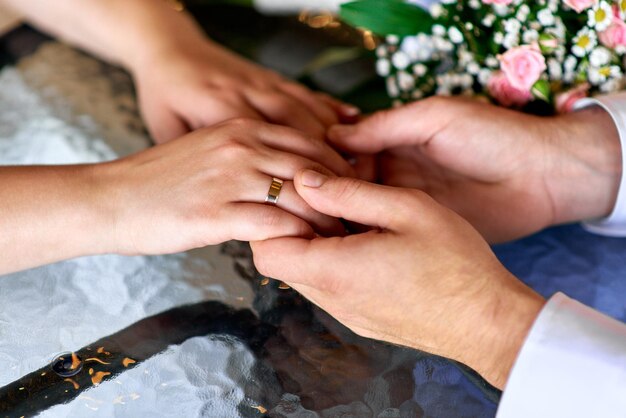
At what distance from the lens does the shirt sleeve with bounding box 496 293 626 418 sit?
66 cm

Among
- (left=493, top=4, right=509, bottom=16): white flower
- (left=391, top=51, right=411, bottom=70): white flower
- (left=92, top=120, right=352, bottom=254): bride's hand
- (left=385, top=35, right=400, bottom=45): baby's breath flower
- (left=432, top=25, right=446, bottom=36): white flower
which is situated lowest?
(left=92, top=120, right=352, bottom=254): bride's hand

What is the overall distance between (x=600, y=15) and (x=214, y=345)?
0.67m

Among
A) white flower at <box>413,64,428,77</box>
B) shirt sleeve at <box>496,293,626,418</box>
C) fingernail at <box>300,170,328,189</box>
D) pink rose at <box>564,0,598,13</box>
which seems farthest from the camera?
white flower at <box>413,64,428,77</box>

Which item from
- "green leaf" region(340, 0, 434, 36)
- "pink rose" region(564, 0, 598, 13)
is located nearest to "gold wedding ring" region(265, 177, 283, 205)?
"green leaf" region(340, 0, 434, 36)

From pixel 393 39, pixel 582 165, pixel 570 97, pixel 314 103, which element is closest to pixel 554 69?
pixel 570 97

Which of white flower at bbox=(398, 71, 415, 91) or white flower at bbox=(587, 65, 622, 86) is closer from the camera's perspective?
white flower at bbox=(587, 65, 622, 86)

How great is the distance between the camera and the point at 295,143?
2.88 feet

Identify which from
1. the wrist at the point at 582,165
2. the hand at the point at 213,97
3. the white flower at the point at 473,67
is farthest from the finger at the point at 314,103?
the wrist at the point at 582,165

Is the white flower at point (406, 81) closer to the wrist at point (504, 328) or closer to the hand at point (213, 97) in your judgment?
the hand at point (213, 97)

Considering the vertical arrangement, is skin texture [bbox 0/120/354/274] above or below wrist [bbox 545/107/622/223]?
below

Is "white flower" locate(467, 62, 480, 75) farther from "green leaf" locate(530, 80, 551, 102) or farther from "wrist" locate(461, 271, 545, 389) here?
"wrist" locate(461, 271, 545, 389)

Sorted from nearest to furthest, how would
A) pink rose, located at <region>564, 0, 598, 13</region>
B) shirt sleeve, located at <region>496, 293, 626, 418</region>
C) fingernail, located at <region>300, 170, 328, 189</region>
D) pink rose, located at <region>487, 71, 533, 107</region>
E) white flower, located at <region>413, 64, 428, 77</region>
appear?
1. shirt sleeve, located at <region>496, 293, 626, 418</region>
2. fingernail, located at <region>300, 170, 328, 189</region>
3. pink rose, located at <region>564, 0, 598, 13</region>
4. pink rose, located at <region>487, 71, 533, 107</region>
5. white flower, located at <region>413, 64, 428, 77</region>

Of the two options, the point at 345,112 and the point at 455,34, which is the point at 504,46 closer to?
the point at 455,34

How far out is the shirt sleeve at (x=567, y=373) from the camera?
0.66 metres
